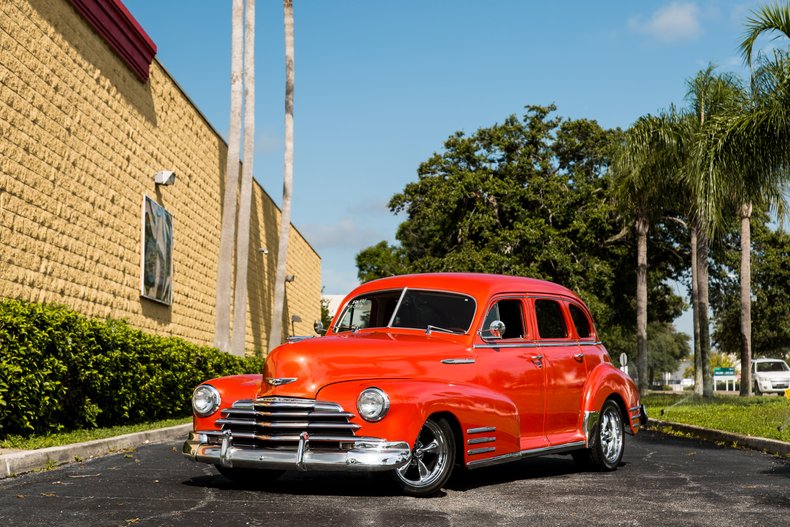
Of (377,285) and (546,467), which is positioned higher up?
(377,285)

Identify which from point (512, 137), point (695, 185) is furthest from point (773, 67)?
point (512, 137)

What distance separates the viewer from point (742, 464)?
11.0 m

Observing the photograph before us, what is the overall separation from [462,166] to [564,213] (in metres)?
5.65

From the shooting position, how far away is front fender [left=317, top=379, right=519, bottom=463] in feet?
24.7

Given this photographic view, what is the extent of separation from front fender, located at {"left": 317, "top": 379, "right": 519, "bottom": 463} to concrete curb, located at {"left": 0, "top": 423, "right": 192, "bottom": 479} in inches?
131

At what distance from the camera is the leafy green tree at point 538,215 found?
38.4 metres

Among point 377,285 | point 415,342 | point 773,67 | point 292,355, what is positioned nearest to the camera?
point 292,355

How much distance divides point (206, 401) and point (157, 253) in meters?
12.1

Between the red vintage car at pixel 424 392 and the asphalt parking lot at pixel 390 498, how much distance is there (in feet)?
0.95

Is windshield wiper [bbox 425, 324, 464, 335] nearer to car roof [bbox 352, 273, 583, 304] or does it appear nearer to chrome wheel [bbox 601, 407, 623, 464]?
car roof [bbox 352, 273, 583, 304]

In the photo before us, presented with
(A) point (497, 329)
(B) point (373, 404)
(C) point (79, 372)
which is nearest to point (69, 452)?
(C) point (79, 372)

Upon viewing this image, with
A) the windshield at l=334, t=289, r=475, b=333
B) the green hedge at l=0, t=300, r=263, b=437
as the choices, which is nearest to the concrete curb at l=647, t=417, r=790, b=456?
the windshield at l=334, t=289, r=475, b=333

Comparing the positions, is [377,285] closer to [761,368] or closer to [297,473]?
[297,473]

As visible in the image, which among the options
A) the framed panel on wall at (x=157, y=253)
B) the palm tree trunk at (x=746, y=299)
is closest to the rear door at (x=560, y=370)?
the framed panel on wall at (x=157, y=253)
